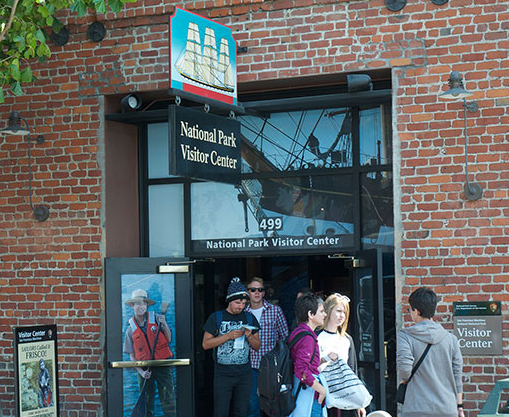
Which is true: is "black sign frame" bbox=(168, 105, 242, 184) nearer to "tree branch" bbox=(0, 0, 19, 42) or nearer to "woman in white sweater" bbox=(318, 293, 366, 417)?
"tree branch" bbox=(0, 0, 19, 42)

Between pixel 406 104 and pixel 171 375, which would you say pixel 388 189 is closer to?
pixel 406 104

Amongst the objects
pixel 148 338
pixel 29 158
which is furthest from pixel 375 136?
pixel 29 158

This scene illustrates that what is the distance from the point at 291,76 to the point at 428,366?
3829 millimetres

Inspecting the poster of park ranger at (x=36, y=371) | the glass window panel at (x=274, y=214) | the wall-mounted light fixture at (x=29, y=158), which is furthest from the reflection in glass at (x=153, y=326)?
the wall-mounted light fixture at (x=29, y=158)

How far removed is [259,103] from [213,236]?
1714 millimetres

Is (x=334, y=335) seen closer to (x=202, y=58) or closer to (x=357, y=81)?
(x=357, y=81)

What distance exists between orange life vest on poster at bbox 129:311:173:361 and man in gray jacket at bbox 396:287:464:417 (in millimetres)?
3756

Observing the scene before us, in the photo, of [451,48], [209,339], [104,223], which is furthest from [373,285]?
[104,223]

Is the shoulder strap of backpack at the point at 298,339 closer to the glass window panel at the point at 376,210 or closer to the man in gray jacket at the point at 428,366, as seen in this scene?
the man in gray jacket at the point at 428,366

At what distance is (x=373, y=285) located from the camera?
8648 millimetres

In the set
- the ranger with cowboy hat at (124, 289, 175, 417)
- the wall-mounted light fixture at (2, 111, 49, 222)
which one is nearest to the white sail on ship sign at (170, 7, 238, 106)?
the wall-mounted light fixture at (2, 111, 49, 222)

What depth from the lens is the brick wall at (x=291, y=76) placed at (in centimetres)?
848

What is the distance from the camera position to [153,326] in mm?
9719

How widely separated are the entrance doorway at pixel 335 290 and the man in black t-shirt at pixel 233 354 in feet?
2.98
